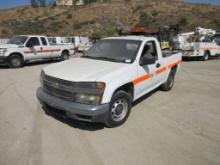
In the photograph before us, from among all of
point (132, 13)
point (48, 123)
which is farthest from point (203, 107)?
point (132, 13)

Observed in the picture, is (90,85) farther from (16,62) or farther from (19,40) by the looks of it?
(19,40)

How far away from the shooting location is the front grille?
3824 millimetres

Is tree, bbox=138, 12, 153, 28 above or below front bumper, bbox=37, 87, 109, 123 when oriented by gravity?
above

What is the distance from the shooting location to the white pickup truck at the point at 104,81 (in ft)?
12.2

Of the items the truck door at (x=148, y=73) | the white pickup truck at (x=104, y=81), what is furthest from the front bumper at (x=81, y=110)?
the truck door at (x=148, y=73)

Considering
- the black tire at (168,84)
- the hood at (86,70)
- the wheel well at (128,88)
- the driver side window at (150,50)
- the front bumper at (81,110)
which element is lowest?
the black tire at (168,84)

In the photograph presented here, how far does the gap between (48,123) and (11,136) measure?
30.2 inches

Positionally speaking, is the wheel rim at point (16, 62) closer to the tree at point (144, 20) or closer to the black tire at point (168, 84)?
the black tire at point (168, 84)

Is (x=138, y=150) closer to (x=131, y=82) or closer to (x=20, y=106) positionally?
(x=131, y=82)

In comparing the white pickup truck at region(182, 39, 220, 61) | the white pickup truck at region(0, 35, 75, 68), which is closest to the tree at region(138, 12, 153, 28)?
the white pickup truck at region(182, 39, 220, 61)

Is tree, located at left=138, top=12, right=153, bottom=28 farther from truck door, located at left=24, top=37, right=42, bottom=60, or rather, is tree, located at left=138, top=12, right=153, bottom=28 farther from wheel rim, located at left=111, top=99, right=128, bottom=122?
wheel rim, located at left=111, top=99, right=128, bottom=122

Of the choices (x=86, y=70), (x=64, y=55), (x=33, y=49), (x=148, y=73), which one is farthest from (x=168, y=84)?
(x=64, y=55)

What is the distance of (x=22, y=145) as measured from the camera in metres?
3.65

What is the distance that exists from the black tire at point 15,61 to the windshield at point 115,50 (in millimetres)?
7832
